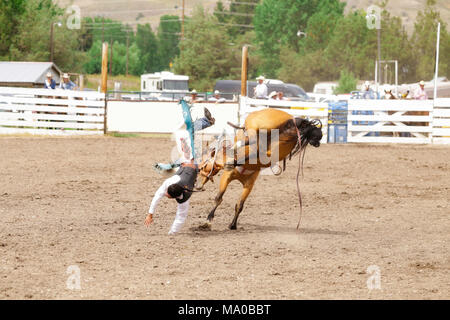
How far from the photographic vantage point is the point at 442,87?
1607 inches

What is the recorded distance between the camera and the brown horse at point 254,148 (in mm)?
8477

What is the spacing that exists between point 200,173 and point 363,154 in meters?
10.0

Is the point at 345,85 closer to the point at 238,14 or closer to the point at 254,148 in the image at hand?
the point at 238,14

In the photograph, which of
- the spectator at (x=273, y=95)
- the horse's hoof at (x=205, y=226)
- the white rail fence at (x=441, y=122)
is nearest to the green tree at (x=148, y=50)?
the spectator at (x=273, y=95)

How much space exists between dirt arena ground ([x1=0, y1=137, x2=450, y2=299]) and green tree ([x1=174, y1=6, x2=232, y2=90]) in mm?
50578

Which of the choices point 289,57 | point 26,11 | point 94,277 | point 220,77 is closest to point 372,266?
point 94,277

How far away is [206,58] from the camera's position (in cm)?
6581

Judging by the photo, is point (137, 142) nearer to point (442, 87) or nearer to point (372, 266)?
point (372, 266)

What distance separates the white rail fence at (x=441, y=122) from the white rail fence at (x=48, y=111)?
9906 mm

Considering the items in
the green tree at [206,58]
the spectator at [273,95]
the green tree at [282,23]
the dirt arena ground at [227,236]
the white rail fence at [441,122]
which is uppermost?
the green tree at [282,23]

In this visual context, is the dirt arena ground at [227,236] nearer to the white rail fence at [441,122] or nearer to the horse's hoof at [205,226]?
the horse's hoof at [205,226]

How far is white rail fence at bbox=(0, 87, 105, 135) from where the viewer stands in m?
21.5

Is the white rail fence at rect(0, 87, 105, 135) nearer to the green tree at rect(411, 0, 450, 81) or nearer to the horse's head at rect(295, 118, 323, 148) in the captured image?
the horse's head at rect(295, 118, 323, 148)

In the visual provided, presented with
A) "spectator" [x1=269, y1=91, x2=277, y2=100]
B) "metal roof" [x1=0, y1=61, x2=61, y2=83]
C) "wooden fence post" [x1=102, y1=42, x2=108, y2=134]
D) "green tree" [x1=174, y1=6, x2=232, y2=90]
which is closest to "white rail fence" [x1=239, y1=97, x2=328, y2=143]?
"spectator" [x1=269, y1=91, x2=277, y2=100]
